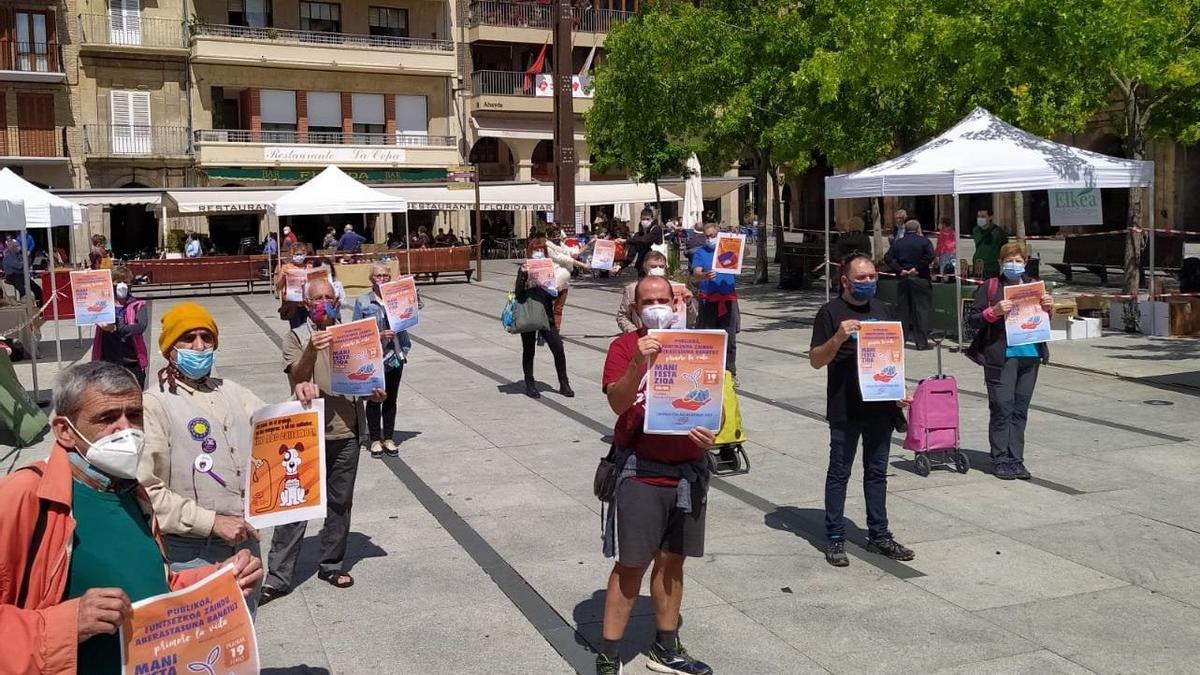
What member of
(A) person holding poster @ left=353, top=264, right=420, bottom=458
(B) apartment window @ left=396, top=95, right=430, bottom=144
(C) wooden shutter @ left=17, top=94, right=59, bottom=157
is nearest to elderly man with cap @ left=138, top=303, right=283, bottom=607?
(A) person holding poster @ left=353, top=264, right=420, bottom=458

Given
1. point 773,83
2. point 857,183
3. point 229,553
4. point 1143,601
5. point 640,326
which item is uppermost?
point 773,83

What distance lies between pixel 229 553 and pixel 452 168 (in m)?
41.4

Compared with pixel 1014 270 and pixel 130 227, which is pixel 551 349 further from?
pixel 130 227

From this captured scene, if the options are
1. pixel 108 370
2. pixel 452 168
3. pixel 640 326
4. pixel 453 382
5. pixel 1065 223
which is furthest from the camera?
pixel 452 168

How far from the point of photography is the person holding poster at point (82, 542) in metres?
2.65

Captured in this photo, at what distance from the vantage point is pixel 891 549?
21.7 ft

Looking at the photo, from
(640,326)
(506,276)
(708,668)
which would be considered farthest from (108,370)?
(506,276)

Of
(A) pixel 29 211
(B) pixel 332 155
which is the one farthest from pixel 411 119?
(A) pixel 29 211

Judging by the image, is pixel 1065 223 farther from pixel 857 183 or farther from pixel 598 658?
pixel 598 658

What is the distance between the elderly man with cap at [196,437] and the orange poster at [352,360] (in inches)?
70.6

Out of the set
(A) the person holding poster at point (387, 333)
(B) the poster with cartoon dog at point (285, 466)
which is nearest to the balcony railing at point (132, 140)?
(A) the person holding poster at point (387, 333)

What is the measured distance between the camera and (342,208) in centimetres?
2483

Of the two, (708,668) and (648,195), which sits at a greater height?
(648,195)

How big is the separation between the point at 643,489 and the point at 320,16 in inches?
Answer: 1657
